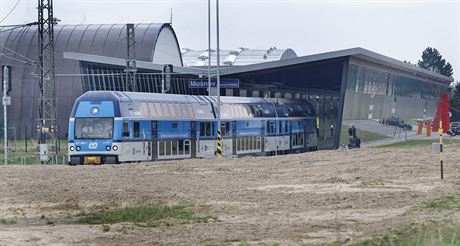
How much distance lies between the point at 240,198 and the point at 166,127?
21802 mm

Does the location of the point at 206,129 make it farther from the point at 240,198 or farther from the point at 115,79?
the point at 115,79

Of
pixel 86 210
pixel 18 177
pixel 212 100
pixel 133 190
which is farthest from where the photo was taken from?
pixel 212 100

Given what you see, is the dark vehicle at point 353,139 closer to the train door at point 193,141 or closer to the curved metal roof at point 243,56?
the train door at point 193,141

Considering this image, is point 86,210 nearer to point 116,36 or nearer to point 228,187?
point 228,187

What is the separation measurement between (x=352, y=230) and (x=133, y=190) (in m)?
9.96

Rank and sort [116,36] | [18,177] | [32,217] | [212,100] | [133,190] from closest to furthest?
[32,217]
[133,190]
[18,177]
[212,100]
[116,36]

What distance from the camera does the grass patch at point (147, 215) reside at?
57.6 ft

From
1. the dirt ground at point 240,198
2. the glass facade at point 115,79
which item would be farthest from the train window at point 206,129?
the glass facade at point 115,79

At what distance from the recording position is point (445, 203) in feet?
60.4

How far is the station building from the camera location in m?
65.1

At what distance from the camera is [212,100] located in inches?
1973

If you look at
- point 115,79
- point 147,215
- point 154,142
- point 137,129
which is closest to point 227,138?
point 154,142

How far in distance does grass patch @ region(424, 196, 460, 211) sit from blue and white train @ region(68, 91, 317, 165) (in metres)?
22.0

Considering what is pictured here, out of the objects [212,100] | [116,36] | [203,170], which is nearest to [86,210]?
[203,170]
